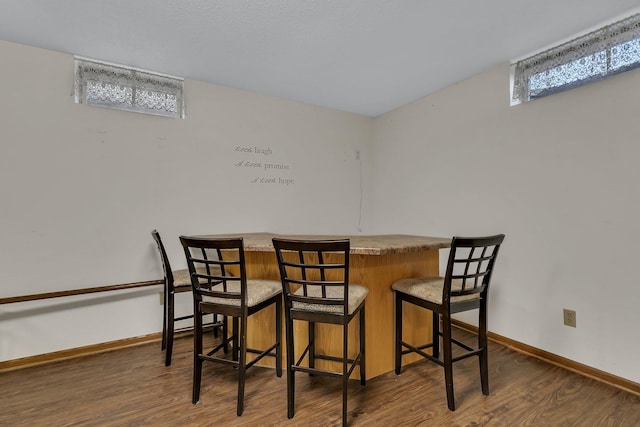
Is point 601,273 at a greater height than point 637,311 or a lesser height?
greater

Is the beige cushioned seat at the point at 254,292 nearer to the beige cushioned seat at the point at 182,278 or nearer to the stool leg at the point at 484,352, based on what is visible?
the beige cushioned seat at the point at 182,278

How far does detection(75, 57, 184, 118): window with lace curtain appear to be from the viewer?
8.10ft

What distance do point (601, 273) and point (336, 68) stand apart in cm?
245

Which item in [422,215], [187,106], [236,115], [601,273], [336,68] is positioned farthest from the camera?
[422,215]

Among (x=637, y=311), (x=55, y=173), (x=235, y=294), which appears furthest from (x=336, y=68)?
(x=637, y=311)

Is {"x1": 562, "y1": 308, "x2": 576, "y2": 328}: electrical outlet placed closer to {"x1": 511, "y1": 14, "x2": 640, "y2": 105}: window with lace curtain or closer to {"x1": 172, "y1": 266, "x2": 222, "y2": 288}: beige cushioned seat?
{"x1": 511, "y1": 14, "x2": 640, "y2": 105}: window with lace curtain

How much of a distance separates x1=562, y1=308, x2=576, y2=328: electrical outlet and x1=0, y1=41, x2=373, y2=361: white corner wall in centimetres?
243

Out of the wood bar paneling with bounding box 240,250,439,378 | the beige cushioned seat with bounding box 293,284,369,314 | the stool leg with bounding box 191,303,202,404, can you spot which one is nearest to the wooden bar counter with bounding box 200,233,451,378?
the wood bar paneling with bounding box 240,250,439,378

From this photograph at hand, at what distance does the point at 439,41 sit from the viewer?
7.36 ft

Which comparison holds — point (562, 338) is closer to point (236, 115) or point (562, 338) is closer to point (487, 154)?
point (487, 154)

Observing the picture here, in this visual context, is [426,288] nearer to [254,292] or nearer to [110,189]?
[254,292]

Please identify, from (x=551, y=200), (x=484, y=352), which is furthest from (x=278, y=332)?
(x=551, y=200)

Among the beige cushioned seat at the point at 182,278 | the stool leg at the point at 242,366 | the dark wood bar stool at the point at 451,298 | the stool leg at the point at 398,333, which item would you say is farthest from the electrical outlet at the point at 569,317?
the beige cushioned seat at the point at 182,278

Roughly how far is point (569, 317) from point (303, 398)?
76.0 inches
